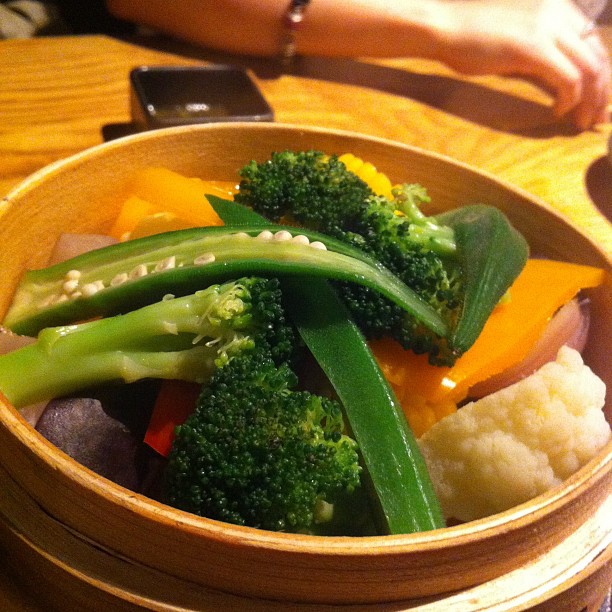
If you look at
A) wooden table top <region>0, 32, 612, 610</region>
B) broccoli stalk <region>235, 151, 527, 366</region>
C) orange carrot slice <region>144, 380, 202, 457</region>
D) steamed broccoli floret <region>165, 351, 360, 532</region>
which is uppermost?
broccoli stalk <region>235, 151, 527, 366</region>

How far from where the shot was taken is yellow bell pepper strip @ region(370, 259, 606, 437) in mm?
1191

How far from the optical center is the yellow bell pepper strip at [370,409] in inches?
39.8

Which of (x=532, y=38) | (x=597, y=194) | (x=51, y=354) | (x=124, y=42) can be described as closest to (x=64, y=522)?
(x=51, y=354)

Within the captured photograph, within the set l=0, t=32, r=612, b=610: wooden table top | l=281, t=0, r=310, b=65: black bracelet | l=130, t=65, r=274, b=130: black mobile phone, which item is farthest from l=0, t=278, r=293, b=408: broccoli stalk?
l=281, t=0, r=310, b=65: black bracelet

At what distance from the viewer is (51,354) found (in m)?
1.09

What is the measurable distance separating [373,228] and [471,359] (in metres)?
0.34

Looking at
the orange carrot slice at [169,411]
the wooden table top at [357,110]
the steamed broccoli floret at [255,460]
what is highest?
the steamed broccoli floret at [255,460]

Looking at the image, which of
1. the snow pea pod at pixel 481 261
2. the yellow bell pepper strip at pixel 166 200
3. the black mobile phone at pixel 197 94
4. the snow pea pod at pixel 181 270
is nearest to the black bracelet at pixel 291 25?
the black mobile phone at pixel 197 94

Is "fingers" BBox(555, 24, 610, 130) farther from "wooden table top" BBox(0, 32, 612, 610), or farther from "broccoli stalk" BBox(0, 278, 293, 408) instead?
"broccoli stalk" BBox(0, 278, 293, 408)

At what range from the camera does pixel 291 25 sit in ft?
9.87

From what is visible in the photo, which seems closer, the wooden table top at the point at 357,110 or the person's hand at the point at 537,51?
the wooden table top at the point at 357,110

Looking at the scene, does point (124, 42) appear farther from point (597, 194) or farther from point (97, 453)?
point (97, 453)

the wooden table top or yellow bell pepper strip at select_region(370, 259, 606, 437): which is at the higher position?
yellow bell pepper strip at select_region(370, 259, 606, 437)

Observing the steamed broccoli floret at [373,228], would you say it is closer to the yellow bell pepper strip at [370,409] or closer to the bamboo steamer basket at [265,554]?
the yellow bell pepper strip at [370,409]
